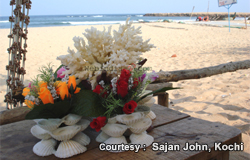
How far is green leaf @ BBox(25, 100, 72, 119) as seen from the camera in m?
0.93

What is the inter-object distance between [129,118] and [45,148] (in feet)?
1.47

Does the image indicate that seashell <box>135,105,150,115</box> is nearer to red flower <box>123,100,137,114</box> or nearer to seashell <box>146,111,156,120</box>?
red flower <box>123,100,137,114</box>

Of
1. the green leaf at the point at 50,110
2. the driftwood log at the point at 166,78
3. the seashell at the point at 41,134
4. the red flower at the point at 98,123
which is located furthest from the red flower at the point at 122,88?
the driftwood log at the point at 166,78

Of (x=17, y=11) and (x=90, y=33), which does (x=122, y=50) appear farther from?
(x=17, y=11)

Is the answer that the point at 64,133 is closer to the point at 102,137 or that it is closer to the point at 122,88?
the point at 102,137

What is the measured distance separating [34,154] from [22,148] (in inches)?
4.7

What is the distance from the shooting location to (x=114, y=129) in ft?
3.34

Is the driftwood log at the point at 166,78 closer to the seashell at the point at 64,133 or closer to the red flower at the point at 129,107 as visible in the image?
the seashell at the point at 64,133

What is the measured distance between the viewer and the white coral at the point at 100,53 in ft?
3.56

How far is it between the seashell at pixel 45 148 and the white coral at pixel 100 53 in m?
0.37

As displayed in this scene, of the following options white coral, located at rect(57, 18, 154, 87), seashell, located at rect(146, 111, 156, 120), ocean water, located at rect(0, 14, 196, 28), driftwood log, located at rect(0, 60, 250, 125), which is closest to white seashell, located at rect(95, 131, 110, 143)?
white coral, located at rect(57, 18, 154, 87)

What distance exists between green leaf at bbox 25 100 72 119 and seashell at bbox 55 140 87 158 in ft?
0.47

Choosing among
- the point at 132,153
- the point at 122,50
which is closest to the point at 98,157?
the point at 132,153

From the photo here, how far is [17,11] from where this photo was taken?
172cm
